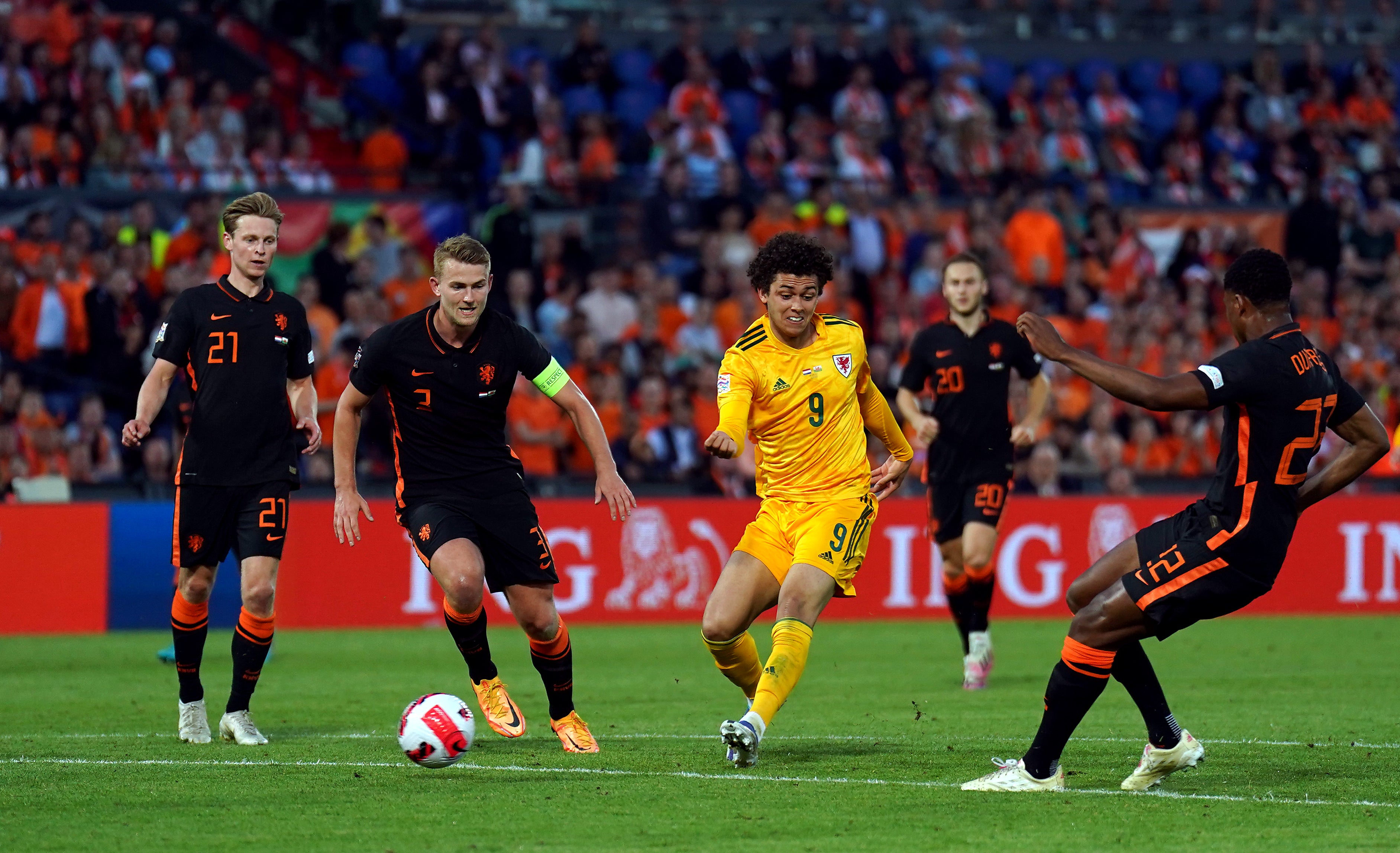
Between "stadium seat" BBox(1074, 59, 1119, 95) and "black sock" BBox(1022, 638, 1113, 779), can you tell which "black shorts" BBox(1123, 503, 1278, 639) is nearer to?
Result: "black sock" BBox(1022, 638, 1113, 779)

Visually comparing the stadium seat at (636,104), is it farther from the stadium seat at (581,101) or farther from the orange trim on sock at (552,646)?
the orange trim on sock at (552,646)

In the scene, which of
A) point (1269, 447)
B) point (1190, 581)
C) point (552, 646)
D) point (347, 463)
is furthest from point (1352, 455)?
→ point (347, 463)

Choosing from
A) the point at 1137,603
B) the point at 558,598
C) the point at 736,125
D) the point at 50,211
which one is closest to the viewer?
the point at 1137,603

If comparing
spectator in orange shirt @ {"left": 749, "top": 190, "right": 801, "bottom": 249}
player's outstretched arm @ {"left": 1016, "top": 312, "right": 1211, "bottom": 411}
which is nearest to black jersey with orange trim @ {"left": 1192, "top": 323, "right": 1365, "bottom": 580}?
player's outstretched arm @ {"left": 1016, "top": 312, "right": 1211, "bottom": 411}

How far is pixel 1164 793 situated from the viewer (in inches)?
292

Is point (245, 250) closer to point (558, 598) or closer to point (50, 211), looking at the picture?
point (558, 598)

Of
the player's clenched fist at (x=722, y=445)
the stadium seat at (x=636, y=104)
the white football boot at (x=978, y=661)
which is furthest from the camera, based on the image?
the stadium seat at (x=636, y=104)

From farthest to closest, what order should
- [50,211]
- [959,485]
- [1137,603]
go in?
[50,211], [959,485], [1137,603]

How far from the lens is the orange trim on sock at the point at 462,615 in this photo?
8.58 meters

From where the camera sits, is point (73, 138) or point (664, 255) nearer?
point (73, 138)

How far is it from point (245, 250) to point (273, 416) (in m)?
0.84

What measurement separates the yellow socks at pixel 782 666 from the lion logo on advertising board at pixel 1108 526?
35.4 ft

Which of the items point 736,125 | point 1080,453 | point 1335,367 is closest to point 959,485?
point 1335,367

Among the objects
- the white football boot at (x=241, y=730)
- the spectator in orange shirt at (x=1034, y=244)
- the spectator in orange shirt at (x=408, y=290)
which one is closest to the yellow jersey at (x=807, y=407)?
the white football boot at (x=241, y=730)
